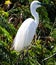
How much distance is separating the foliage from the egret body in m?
0.10

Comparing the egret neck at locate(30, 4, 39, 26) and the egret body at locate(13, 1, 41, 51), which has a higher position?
the egret neck at locate(30, 4, 39, 26)

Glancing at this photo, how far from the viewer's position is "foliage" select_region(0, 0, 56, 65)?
3.09 meters

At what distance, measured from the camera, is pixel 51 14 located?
19.3 feet

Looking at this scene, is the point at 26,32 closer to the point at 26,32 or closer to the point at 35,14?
the point at 26,32

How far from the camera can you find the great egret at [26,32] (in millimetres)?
4702

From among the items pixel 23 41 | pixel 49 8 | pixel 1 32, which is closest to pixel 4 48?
pixel 1 32

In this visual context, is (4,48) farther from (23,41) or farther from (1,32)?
(23,41)

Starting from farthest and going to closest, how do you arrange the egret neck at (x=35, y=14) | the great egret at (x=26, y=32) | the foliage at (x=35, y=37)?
1. the egret neck at (x=35, y=14)
2. the great egret at (x=26, y=32)
3. the foliage at (x=35, y=37)

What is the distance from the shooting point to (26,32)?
193 inches

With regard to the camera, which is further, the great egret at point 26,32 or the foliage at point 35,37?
the great egret at point 26,32

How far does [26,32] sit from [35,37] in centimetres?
33

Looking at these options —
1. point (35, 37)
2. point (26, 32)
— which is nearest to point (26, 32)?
point (26, 32)

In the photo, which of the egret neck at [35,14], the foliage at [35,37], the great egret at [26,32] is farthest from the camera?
the egret neck at [35,14]

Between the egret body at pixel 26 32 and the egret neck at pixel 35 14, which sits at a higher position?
the egret neck at pixel 35 14
